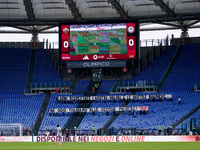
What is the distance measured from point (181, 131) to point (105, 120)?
12.9m

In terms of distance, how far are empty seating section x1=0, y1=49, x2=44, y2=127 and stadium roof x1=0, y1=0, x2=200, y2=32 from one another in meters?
7.55

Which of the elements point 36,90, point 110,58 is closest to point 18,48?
point 36,90

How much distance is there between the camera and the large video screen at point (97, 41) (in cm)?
6794

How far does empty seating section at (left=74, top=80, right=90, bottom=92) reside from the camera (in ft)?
230

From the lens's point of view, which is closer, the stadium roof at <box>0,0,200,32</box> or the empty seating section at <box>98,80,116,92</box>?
the stadium roof at <box>0,0,200,32</box>

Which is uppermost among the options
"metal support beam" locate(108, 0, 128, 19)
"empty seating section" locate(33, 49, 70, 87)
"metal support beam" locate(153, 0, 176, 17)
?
"metal support beam" locate(108, 0, 128, 19)

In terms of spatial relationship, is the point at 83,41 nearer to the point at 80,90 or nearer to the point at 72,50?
the point at 72,50

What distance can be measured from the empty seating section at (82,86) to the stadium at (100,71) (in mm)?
174

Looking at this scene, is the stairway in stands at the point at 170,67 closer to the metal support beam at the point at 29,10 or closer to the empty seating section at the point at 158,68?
the empty seating section at the point at 158,68

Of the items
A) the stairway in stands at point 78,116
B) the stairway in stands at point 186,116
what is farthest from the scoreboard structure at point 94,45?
the stairway in stands at point 186,116

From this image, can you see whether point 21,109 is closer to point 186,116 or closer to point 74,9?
point 74,9

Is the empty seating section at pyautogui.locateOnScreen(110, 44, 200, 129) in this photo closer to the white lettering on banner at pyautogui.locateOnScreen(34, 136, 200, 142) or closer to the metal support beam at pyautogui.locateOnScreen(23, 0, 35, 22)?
the white lettering on banner at pyautogui.locateOnScreen(34, 136, 200, 142)

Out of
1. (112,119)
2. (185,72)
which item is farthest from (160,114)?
(185,72)

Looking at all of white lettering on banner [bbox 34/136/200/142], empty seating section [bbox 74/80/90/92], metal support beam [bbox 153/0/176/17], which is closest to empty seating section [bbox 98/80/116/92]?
empty seating section [bbox 74/80/90/92]
